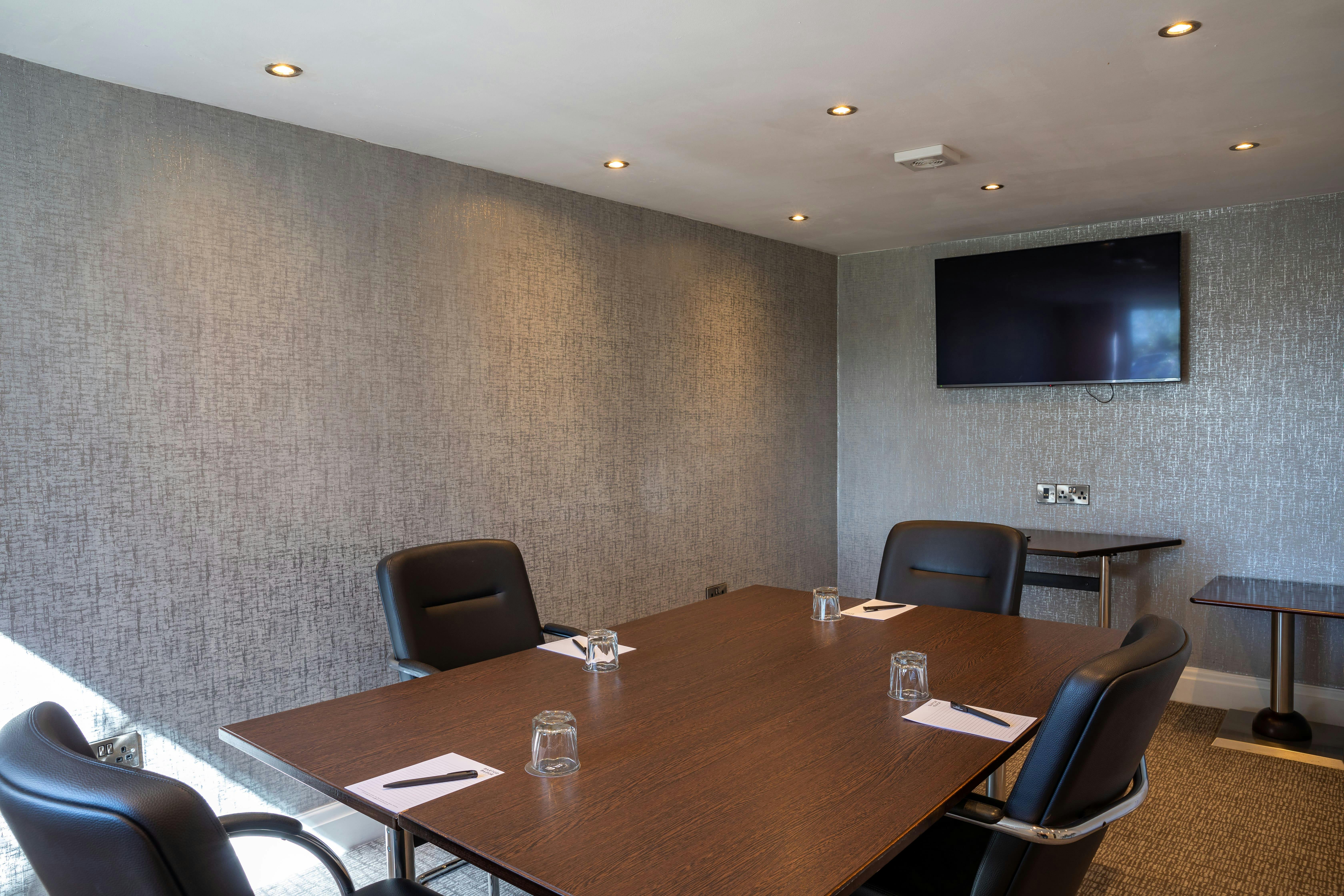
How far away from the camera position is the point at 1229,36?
2.34m

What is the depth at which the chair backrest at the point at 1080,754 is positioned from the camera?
1354mm

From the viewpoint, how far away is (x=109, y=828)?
0.95 m

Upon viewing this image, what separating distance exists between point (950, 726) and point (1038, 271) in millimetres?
3678

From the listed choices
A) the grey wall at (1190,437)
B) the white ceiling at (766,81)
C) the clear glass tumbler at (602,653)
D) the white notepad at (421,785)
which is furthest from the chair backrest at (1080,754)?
the grey wall at (1190,437)

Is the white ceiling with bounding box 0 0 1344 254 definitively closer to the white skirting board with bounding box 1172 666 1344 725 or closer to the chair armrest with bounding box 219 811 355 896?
the chair armrest with bounding box 219 811 355 896

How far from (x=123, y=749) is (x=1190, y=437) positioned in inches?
187

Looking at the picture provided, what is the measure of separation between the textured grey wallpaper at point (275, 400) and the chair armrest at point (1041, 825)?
7.59ft

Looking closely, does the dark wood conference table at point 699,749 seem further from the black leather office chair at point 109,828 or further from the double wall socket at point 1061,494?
the double wall socket at point 1061,494

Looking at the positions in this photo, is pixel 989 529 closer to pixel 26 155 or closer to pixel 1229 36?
pixel 1229 36

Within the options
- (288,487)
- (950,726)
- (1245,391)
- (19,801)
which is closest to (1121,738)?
(950,726)

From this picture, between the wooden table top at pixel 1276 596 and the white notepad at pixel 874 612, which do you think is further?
the wooden table top at pixel 1276 596

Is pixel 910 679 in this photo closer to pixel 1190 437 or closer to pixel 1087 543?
pixel 1087 543

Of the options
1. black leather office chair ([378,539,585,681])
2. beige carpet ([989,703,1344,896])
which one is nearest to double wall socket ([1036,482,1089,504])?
beige carpet ([989,703,1344,896])

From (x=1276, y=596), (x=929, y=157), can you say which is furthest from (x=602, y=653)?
(x=1276, y=596)
